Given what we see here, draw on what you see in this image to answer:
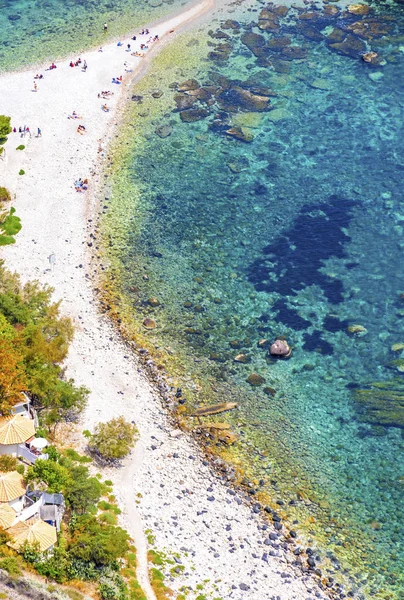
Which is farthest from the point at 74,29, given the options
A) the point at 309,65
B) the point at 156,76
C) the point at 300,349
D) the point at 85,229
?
the point at 300,349

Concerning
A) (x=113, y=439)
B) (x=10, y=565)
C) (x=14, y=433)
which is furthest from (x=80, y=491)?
(x=10, y=565)

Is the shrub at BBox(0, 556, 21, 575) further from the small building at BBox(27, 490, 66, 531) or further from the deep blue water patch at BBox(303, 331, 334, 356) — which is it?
the deep blue water patch at BBox(303, 331, 334, 356)

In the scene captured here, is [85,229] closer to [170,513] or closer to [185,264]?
[185,264]

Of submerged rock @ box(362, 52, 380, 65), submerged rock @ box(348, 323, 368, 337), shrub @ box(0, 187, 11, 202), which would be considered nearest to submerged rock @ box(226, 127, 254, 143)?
submerged rock @ box(362, 52, 380, 65)

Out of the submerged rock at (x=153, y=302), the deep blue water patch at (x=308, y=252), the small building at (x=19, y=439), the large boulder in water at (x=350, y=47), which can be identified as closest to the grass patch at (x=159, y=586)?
the small building at (x=19, y=439)

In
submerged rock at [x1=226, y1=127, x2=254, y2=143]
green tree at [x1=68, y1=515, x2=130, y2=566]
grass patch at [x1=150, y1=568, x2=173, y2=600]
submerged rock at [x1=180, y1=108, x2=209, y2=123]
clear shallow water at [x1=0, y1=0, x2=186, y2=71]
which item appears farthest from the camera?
clear shallow water at [x1=0, y1=0, x2=186, y2=71]

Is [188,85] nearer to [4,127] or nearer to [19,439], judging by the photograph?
[4,127]
